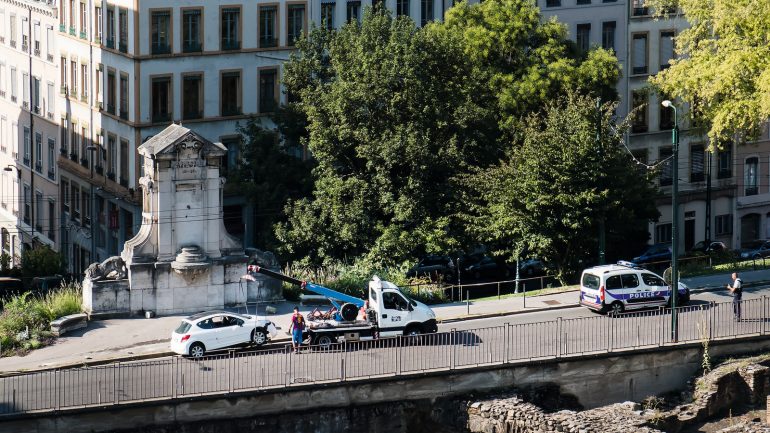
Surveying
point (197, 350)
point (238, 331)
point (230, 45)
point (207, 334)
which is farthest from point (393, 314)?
point (230, 45)

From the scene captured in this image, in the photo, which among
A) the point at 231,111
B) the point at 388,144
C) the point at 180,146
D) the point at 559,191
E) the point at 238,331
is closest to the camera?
the point at 238,331

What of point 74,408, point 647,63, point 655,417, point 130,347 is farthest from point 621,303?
point 647,63

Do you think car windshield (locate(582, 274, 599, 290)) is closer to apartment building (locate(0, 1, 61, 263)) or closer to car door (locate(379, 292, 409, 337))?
car door (locate(379, 292, 409, 337))

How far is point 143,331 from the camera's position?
2333 inches

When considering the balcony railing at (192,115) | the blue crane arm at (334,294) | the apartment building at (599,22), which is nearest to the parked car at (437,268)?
the balcony railing at (192,115)

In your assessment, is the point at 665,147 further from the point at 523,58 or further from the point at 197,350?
Answer: the point at 197,350

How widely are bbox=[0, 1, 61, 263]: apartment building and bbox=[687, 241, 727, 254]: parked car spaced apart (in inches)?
1263

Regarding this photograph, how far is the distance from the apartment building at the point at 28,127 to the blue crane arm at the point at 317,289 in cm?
2868

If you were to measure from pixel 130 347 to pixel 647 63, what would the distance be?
4267cm

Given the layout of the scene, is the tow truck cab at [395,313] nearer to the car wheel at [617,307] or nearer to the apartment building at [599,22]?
the car wheel at [617,307]

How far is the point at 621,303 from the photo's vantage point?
62.0m

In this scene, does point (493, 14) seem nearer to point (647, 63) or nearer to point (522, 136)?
point (522, 136)

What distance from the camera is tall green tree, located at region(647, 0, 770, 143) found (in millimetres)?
70875

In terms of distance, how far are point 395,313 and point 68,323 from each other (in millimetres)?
11282
